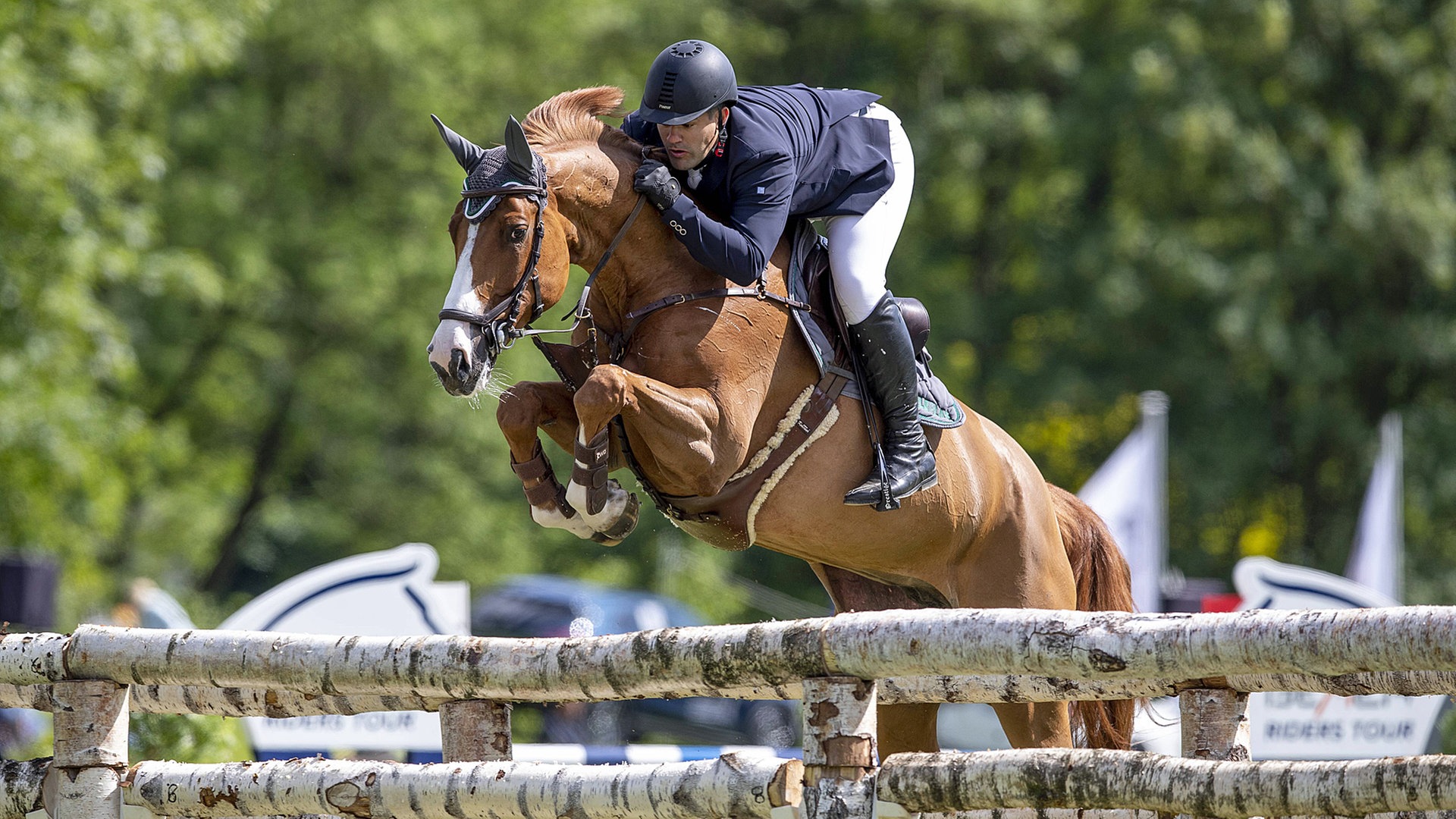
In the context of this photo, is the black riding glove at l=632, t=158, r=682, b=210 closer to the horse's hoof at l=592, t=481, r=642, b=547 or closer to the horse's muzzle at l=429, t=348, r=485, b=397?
the horse's muzzle at l=429, t=348, r=485, b=397

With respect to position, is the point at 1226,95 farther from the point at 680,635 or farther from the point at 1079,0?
the point at 680,635

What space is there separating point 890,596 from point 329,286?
13210mm

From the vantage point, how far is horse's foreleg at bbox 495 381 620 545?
439 centimetres

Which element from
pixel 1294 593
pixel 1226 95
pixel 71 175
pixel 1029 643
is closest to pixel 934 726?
pixel 1029 643

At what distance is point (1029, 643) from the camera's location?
8.93ft

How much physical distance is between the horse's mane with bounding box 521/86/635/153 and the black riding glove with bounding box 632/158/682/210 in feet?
0.90

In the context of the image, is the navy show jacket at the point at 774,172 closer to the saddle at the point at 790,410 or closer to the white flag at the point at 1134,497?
the saddle at the point at 790,410

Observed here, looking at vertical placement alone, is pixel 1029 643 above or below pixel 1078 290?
below

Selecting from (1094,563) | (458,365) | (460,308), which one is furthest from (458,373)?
(1094,563)

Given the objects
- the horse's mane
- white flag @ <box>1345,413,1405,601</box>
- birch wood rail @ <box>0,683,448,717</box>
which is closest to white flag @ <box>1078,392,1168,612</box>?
white flag @ <box>1345,413,1405,601</box>

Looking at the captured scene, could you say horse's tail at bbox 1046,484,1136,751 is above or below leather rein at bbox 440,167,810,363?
below

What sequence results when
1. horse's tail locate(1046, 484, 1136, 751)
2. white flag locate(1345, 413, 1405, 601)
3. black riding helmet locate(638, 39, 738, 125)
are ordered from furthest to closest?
white flag locate(1345, 413, 1405, 601) → horse's tail locate(1046, 484, 1136, 751) → black riding helmet locate(638, 39, 738, 125)

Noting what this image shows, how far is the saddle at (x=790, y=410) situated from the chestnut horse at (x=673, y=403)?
0.01 metres

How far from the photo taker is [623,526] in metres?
4.51
